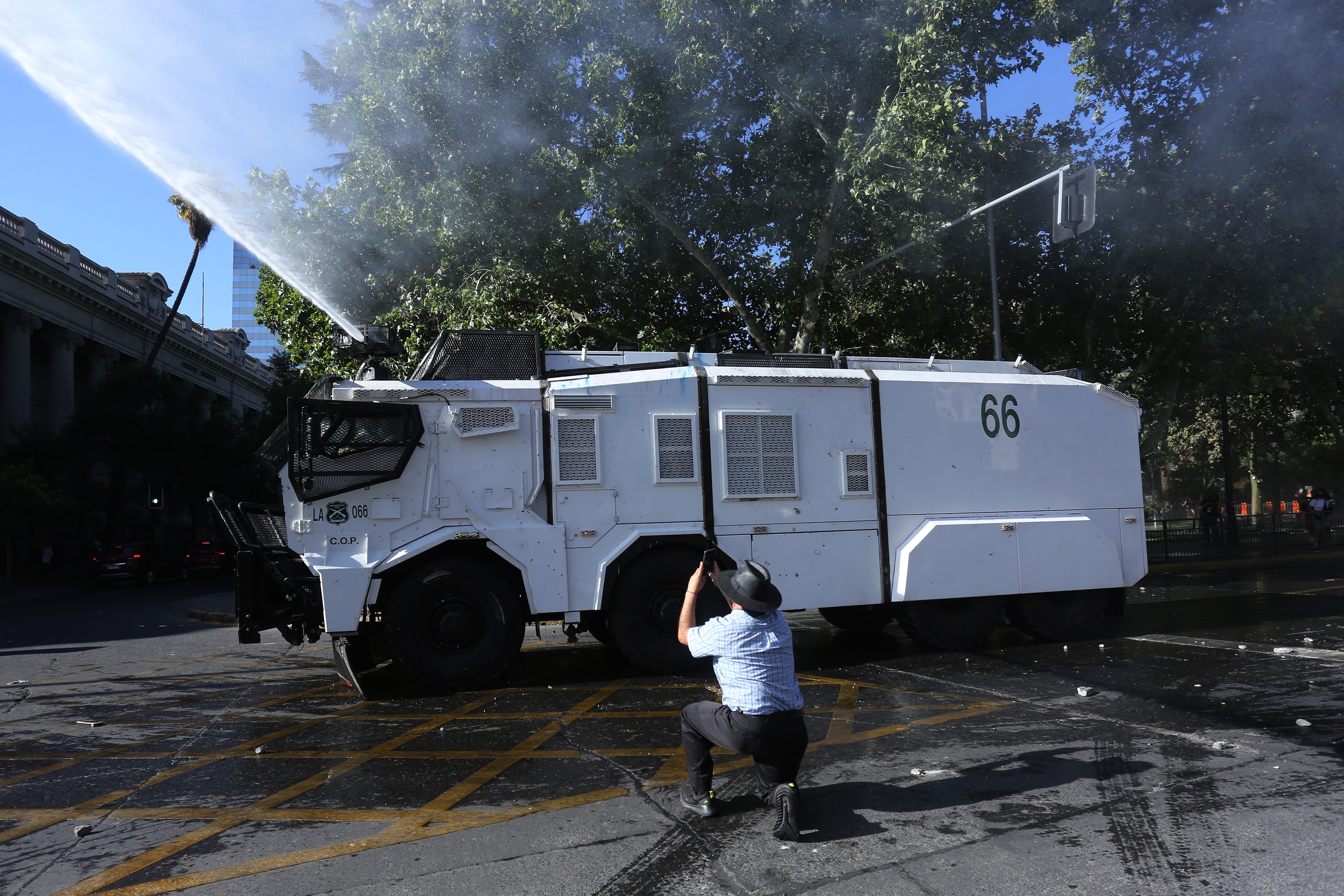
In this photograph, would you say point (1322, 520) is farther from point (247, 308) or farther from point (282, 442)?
point (247, 308)

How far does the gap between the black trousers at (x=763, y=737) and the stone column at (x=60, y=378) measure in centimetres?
4159

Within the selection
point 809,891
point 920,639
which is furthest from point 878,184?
point 809,891

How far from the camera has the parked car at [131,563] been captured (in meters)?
29.9

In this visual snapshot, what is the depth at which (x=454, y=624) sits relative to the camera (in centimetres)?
817

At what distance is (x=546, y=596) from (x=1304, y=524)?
24.0 m

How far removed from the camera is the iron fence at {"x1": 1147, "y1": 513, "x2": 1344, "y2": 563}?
70.9ft

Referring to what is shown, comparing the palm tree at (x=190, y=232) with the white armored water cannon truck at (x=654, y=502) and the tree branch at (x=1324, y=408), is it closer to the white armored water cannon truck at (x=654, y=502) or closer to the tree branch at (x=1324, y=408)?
the white armored water cannon truck at (x=654, y=502)

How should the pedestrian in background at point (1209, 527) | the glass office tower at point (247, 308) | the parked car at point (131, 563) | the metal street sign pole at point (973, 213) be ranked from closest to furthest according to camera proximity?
1. the metal street sign pole at point (973, 213)
2. the pedestrian in background at point (1209, 527)
3. the parked car at point (131, 563)
4. the glass office tower at point (247, 308)

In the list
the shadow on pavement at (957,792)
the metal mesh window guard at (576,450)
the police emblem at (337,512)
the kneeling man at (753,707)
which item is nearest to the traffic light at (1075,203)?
the metal mesh window guard at (576,450)

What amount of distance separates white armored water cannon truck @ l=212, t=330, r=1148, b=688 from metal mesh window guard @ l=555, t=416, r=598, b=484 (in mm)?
21

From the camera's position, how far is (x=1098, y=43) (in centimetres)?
1833

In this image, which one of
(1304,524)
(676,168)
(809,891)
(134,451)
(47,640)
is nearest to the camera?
(809,891)

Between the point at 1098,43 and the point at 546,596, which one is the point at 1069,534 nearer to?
the point at 546,596

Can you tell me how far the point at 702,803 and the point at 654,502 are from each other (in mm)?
4260
